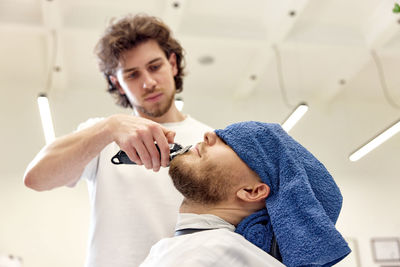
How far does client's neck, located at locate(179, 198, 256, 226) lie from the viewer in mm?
1435

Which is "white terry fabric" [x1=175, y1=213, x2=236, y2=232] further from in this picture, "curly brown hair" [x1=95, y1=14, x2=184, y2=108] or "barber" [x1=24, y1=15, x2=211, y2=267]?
"curly brown hair" [x1=95, y1=14, x2=184, y2=108]

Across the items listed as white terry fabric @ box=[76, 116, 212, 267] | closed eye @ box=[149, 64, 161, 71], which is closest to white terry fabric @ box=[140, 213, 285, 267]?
white terry fabric @ box=[76, 116, 212, 267]

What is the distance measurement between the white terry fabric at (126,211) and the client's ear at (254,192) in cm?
31

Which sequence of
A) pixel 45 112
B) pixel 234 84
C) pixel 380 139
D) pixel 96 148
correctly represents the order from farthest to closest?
pixel 234 84, pixel 380 139, pixel 45 112, pixel 96 148

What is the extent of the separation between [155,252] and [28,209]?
4.91 m

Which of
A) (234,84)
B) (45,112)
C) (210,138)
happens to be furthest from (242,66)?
(210,138)

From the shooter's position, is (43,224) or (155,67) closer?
(155,67)

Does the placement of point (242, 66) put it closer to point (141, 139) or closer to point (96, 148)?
point (96, 148)

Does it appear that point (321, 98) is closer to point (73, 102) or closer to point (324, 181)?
point (73, 102)

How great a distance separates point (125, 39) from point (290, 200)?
3.75ft

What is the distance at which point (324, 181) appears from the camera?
4.46 feet

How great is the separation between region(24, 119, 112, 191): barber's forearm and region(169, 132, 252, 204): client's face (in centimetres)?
25

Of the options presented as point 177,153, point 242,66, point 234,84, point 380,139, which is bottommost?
point 380,139

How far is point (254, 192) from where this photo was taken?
4.69 feet
